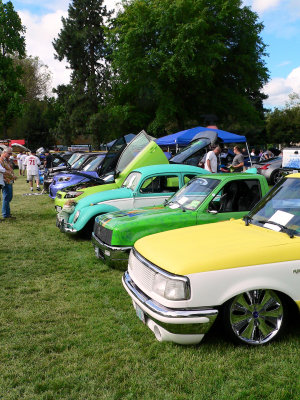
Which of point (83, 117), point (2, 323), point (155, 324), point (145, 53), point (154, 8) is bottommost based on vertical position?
point (2, 323)

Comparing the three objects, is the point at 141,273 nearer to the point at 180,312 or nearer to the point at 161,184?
the point at 180,312

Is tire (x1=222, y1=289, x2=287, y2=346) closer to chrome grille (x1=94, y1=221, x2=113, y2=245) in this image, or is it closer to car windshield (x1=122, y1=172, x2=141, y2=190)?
chrome grille (x1=94, y1=221, x2=113, y2=245)

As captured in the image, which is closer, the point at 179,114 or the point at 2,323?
the point at 2,323

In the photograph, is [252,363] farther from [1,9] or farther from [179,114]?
[1,9]

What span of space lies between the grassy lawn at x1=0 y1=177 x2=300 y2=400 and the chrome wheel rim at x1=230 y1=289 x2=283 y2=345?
0.13 meters

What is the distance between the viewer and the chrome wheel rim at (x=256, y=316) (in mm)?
3590

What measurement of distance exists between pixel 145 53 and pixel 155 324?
1282 inches

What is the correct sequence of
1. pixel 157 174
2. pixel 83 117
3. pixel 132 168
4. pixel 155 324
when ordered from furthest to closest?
Result: pixel 83 117 < pixel 132 168 < pixel 157 174 < pixel 155 324

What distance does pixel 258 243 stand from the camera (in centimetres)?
372

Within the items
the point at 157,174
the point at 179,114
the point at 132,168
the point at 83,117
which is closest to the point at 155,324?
the point at 157,174

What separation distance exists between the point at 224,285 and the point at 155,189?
15.6 ft

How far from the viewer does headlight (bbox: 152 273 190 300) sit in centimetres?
339

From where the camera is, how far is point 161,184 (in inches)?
320

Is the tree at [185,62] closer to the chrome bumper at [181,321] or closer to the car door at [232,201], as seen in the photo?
the car door at [232,201]
